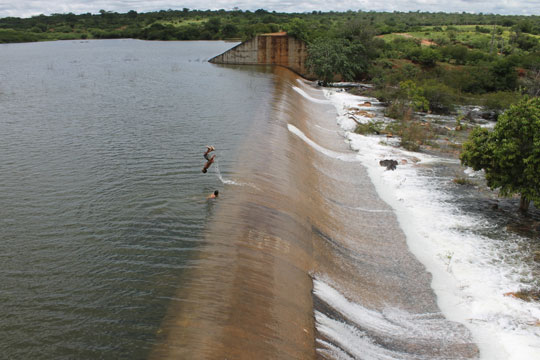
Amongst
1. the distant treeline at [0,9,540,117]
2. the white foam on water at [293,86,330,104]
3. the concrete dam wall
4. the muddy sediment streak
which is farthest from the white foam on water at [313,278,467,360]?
the concrete dam wall

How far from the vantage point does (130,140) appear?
64.4ft

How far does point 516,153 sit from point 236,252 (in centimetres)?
1028

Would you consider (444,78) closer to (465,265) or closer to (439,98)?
(439,98)

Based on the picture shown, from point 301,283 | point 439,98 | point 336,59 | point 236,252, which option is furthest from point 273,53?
point 301,283

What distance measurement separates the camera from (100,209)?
12.8 metres

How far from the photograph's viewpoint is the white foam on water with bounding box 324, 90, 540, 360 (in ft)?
31.8

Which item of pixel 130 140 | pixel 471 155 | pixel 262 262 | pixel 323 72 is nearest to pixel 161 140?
pixel 130 140

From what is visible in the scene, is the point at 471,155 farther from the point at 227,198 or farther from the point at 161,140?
the point at 161,140

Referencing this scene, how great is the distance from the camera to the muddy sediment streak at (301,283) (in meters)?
7.95

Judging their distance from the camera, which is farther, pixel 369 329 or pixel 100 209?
pixel 100 209

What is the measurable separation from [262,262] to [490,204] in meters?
10.6

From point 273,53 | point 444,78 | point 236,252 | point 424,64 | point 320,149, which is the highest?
point 273,53

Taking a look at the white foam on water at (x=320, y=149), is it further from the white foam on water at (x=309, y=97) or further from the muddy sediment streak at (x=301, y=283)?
the white foam on water at (x=309, y=97)

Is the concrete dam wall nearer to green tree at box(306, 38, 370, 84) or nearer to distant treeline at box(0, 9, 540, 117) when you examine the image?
distant treeline at box(0, 9, 540, 117)
